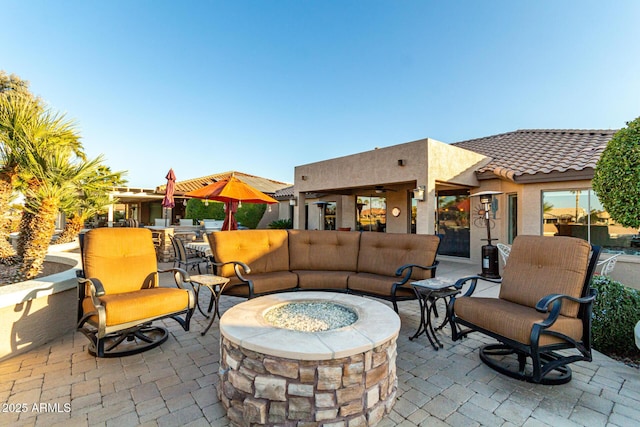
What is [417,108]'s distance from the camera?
11867 millimetres

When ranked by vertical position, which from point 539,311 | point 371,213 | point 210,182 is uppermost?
point 210,182

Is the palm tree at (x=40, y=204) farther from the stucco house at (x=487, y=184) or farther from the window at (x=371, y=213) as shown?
the window at (x=371, y=213)

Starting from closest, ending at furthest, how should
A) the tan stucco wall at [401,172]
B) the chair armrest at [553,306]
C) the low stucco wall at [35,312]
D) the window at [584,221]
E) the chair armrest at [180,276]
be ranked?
the chair armrest at [553,306]
the low stucco wall at [35,312]
the chair armrest at [180,276]
the window at [584,221]
the tan stucco wall at [401,172]

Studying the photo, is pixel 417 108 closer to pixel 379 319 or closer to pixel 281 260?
pixel 281 260

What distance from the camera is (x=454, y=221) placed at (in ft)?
32.9

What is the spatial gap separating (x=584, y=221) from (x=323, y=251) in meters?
6.70

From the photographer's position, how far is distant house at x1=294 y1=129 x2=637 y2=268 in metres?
7.01

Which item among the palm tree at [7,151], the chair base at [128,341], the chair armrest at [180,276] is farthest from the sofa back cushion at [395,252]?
the palm tree at [7,151]

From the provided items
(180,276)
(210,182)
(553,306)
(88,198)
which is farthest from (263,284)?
(210,182)

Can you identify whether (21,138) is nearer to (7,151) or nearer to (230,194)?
(7,151)

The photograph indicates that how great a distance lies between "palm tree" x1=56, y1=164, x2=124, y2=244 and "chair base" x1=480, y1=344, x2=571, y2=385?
243 inches

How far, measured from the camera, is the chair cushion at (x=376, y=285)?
13.3ft

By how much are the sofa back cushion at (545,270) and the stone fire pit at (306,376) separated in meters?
1.90

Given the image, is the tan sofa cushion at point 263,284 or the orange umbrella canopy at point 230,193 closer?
the tan sofa cushion at point 263,284
